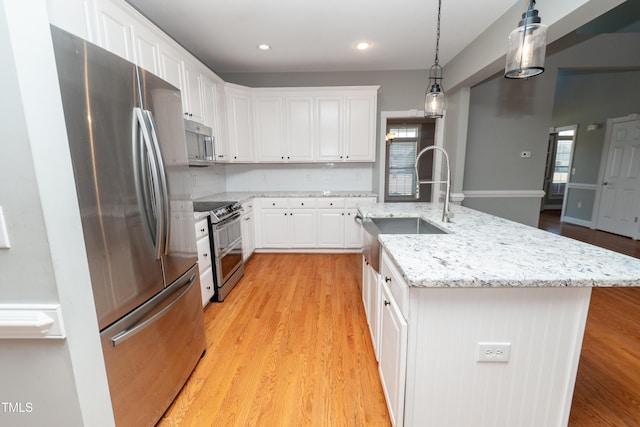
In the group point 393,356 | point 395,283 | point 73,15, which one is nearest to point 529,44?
point 395,283

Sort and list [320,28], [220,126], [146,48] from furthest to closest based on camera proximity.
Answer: [220,126], [320,28], [146,48]

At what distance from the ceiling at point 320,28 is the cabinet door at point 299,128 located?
52 cm

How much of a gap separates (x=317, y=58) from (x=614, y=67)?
4.20 metres

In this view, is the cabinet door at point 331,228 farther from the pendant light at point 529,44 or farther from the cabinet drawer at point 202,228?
the pendant light at point 529,44

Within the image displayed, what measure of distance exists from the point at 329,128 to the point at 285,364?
3.14 meters

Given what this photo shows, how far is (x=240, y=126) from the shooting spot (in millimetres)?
3801

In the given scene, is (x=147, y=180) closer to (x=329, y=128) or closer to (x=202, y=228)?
(x=202, y=228)

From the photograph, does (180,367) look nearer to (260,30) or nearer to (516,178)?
(260,30)

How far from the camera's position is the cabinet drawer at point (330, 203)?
3.85 metres

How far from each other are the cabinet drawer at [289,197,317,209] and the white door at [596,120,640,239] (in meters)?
5.56

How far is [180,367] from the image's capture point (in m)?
1.56

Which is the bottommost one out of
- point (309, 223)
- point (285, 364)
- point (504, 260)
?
point (285, 364)

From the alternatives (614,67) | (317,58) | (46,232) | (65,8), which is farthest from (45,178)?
(614,67)

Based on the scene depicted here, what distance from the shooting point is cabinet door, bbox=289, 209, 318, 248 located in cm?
390
